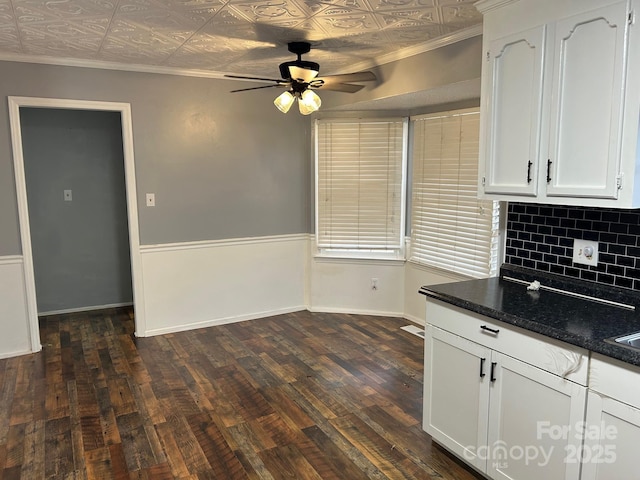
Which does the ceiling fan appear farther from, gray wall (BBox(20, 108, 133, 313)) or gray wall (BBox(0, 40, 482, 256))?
gray wall (BBox(20, 108, 133, 313))

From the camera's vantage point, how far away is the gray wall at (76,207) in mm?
4688

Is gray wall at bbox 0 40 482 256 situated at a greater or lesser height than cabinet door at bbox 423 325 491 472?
greater

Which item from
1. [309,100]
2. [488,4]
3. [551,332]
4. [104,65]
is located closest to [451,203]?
[309,100]

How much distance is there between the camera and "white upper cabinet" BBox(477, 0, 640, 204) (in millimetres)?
1824

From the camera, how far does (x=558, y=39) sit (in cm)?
203

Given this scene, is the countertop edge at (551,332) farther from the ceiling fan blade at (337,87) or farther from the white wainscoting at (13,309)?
the white wainscoting at (13,309)

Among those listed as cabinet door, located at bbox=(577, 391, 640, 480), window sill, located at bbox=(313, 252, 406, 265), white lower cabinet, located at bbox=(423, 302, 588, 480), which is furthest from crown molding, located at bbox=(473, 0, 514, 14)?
window sill, located at bbox=(313, 252, 406, 265)

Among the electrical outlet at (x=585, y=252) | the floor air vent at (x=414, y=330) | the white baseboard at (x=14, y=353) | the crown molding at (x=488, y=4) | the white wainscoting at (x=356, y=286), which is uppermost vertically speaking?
the crown molding at (x=488, y=4)

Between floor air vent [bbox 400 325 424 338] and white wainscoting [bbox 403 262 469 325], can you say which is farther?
white wainscoting [bbox 403 262 469 325]

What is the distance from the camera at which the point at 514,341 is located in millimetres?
1947

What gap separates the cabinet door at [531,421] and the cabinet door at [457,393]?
2.3 inches

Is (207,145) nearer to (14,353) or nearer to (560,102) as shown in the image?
(14,353)

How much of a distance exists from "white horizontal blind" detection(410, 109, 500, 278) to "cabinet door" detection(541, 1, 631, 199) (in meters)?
1.53

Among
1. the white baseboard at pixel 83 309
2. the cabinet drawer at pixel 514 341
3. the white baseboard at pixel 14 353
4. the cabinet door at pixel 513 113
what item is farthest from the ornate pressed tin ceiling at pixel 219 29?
the white baseboard at pixel 83 309
